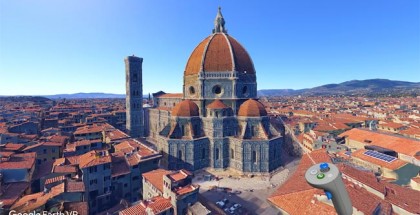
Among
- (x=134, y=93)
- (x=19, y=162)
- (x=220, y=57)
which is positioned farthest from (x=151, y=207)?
(x=134, y=93)

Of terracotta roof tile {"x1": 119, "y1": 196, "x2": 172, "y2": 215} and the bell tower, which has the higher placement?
the bell tower

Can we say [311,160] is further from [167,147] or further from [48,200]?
[48,200]

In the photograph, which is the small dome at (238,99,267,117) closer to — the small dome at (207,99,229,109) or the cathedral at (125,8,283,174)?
the cathedral at (125,8,283,174)

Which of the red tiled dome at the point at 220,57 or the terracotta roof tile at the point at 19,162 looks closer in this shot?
the terracotta roof tile at the point at 19,162

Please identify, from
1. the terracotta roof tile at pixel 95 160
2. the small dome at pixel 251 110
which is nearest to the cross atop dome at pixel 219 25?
the small dome at pixel 251 110

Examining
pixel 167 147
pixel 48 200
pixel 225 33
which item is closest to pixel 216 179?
pixel 167 147

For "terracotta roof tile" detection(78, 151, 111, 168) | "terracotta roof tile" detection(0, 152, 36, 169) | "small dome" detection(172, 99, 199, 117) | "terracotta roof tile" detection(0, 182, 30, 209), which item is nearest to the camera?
"terracotta roof tile" detection(0, 182, 30, 209)

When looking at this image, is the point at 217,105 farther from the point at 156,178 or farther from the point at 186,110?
the point at 156,178

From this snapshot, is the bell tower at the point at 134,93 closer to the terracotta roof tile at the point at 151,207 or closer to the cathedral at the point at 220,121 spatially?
the cathedral at the point at 220,121

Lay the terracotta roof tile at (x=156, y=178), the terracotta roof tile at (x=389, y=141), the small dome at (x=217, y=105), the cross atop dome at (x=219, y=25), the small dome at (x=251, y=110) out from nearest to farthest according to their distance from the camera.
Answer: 1. the terracotta roof tile at (x=156, y=178)
2. the terracotta roof tile at (x=389, y=141)
3. the small dome at (x=251, y=110)
4. the small dome at (x=217, y=105)
5. the cross atop dome at (x=219, y=25)

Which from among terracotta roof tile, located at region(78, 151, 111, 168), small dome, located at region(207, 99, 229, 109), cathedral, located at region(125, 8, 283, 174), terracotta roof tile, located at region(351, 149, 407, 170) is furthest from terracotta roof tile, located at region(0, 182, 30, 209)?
terracotta roof tile, located at region(351, 149, 407, 170)
